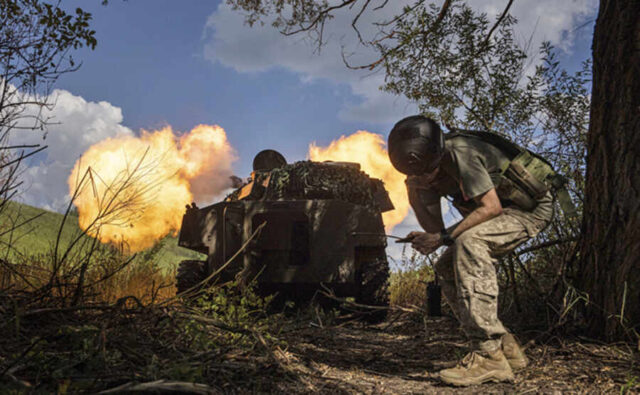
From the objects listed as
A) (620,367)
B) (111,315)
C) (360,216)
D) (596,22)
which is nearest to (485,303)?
(620,367)

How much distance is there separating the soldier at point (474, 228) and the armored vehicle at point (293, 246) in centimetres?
323

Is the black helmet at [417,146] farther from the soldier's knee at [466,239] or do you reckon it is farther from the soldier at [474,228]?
the soldier's knee at [466,239]

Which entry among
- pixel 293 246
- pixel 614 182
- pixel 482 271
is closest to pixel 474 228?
pixel 482 271

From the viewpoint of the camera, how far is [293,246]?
757cm

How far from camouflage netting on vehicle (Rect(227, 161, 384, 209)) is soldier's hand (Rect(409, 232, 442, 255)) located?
4640 millimetres

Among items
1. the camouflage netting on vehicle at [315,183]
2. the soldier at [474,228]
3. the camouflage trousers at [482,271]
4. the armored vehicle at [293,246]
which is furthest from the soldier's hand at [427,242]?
the camouflage netting on vehicle at [315,183]

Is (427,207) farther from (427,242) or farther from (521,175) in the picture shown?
(521,175)

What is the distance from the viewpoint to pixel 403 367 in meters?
4.03

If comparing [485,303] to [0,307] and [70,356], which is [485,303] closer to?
[70,356]

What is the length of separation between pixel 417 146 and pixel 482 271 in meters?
0.95

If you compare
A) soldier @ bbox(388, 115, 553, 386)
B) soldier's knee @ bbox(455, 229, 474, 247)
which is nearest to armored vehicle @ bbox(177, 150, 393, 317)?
soldier @ bbox(388, 115, 553, 386)

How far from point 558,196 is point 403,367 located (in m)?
1.78

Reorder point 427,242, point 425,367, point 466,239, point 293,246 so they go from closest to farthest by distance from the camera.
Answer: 1. point 466,239
2. point 427,242
3. point 425,367
4. point 293,246

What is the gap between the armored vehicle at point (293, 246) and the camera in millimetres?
7195
